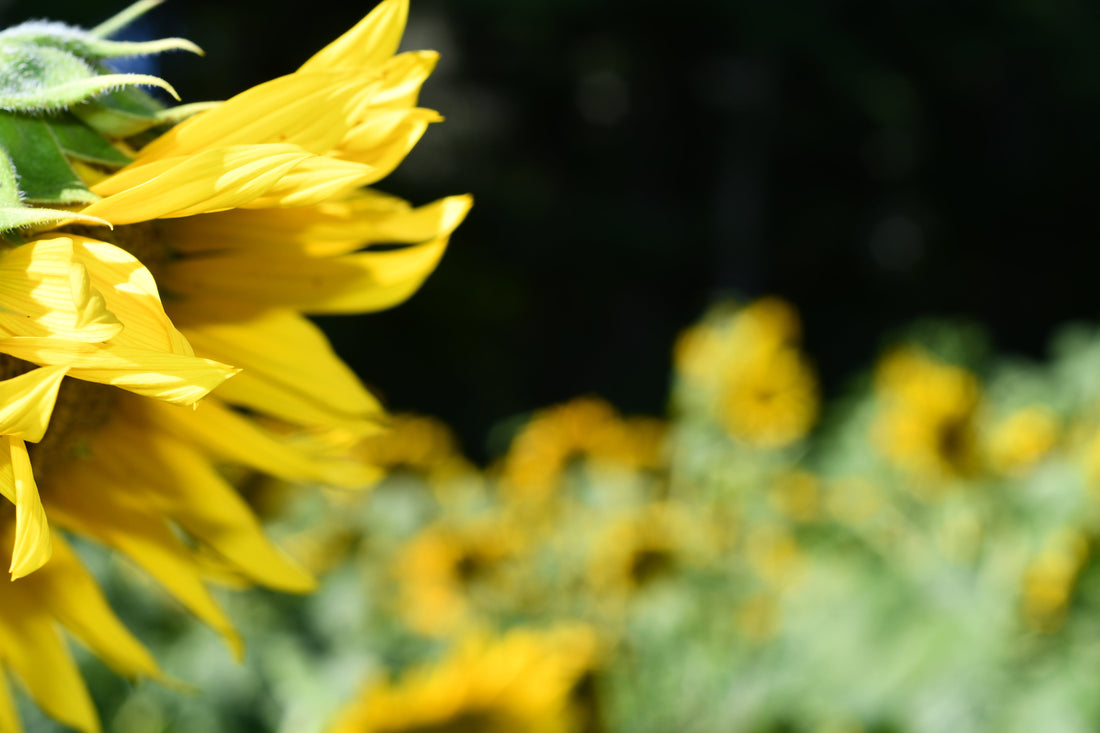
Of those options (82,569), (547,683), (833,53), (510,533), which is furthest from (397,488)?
(833,53)

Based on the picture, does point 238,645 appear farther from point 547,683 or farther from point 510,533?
point 510,533

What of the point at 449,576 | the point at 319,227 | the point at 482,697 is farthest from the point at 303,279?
the point at 449,576

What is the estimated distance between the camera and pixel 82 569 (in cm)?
50

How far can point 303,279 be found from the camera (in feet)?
1.57

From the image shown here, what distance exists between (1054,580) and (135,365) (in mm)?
1343

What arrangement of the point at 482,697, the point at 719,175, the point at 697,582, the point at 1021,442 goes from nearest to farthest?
the point at 482,697
the point at 697,582
the point at 1021,442
the point at 719,175

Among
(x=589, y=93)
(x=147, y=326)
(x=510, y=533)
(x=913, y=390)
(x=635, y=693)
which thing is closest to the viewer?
(x=147, y=326)

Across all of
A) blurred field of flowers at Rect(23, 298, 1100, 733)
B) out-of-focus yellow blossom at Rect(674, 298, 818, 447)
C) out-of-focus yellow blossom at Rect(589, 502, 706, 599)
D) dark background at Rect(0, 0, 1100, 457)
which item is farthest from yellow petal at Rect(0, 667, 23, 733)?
dark background at Rect(0, 0, 1100, 457)

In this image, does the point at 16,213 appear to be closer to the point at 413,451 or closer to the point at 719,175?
the point at 413,451

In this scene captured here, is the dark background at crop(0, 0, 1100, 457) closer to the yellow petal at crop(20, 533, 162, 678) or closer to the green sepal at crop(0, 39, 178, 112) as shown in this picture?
the yellow petal at crop(20, 533, 162, 678)

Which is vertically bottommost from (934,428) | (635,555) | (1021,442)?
(635,555)

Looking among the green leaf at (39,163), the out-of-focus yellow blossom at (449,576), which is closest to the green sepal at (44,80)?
the green leaf at (39,163)

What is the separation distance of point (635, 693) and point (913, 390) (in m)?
0.72

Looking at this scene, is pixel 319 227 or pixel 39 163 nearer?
pixel 39 163
